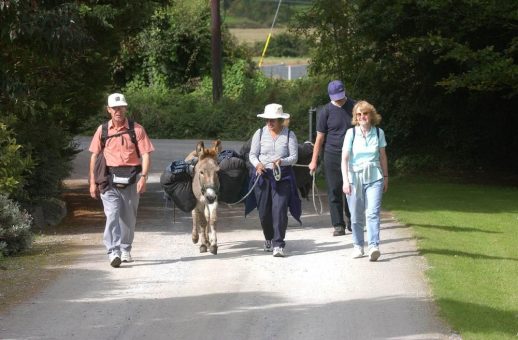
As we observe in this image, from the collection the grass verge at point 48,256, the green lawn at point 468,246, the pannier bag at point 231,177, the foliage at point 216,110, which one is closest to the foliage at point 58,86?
the grass verge at point 48,256

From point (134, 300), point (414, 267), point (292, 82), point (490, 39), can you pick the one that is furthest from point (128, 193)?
point (292, 82)

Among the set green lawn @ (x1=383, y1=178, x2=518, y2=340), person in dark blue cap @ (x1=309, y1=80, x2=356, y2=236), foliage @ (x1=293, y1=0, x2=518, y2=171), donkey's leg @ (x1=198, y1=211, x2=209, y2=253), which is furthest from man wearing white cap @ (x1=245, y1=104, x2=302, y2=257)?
foliage @ (x1=293, y1=0, x2=518, y2=171)

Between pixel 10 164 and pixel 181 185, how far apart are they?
2632mm

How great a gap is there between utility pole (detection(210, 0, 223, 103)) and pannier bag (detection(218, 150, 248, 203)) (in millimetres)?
28587

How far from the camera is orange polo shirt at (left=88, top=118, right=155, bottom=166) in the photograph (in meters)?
12.6

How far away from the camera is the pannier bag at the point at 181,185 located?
1388 centimetres

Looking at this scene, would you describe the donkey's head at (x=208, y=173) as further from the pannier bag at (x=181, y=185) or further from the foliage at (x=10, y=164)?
the foliage at (x=10, y=164)

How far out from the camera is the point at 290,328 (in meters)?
9.36

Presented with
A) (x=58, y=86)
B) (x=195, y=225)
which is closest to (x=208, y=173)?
(x=195, y=225)

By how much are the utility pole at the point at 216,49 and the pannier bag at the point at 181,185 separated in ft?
94.9

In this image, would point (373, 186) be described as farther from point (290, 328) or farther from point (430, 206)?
point (430, 206)

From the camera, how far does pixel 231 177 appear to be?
1423 cm

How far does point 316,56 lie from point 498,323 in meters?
21.1

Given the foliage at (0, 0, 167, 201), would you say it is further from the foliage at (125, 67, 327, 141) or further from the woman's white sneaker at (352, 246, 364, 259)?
the foliage at (125, 67, 327, 141)
